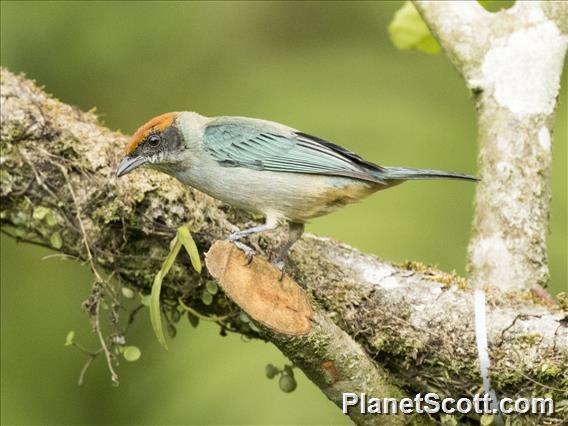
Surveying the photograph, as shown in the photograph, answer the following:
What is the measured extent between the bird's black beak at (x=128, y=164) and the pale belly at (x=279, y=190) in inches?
9.7

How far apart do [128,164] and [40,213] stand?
0.43 metres

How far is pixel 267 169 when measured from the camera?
4.30 metres

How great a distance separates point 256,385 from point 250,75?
2284mm

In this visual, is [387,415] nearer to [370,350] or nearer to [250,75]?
[370,350]

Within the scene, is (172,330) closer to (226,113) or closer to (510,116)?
(510,116)

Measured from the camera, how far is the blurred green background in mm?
5434

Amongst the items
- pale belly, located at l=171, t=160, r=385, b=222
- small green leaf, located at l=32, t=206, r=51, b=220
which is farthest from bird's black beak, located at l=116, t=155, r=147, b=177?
small green leaf, located at l=32, t=206, r=51, b=220

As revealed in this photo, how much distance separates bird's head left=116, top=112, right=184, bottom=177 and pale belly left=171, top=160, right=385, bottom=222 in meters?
0.17

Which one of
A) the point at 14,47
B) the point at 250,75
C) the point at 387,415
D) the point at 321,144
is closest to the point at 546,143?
the point at 321,144

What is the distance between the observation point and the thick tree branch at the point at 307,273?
3945 millimetres

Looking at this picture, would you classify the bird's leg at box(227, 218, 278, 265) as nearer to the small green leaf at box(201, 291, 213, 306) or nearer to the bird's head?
the small green leaf at box(201, 291, 213, 306)

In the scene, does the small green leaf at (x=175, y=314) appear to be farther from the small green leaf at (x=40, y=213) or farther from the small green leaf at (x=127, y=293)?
the small green leaf at (x=40, y=213)

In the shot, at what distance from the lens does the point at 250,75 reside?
6.61 metres

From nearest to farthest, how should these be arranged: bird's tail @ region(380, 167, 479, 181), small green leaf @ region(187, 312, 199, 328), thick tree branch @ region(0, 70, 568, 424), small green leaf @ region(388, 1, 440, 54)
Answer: thick tree branch @ region(0, 70, 568, 424)
bird's tail @ region(380, 167, 479, 181)
small green leaf @ region(187, 312, 199, 328)
small green leaf @ region(388, 1, 440, 54)
